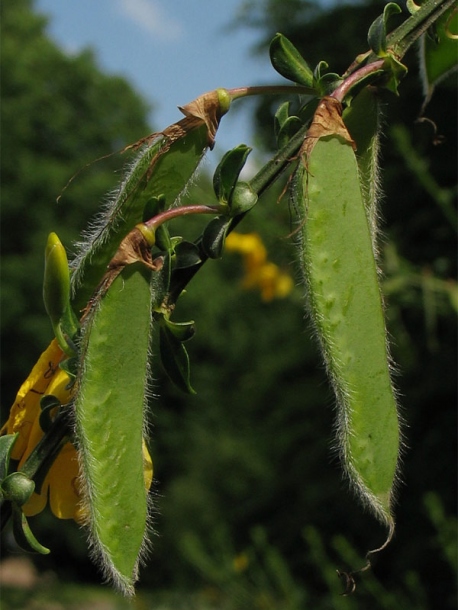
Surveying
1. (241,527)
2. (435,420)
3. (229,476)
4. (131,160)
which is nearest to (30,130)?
(229,476)

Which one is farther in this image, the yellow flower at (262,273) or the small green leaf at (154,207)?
the yellow flower at (262,273)

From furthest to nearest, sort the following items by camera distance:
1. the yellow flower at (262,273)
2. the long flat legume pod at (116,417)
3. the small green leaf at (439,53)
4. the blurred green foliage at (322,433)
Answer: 1. the yellow flower at (262,273)
2. the blurred green foliage at (322,433)
3. the small green leaf at (439,53)
4. the long flat legume pod at (116,417)

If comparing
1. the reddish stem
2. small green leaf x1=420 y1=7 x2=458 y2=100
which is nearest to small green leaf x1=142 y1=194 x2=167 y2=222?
the reddish stem

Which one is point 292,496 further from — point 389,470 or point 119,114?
point 119,114

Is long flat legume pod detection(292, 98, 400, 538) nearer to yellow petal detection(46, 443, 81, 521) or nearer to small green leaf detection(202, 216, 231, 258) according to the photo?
small green leaf detection(202, 216, 231, 258)

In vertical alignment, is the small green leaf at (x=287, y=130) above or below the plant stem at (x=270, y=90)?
below

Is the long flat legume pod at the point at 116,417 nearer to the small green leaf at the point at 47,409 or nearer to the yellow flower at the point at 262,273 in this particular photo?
the small green leaf at the point at 47,409

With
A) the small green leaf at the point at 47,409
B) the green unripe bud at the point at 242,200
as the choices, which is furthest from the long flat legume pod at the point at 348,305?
the small green leaf at the point at 47,409
